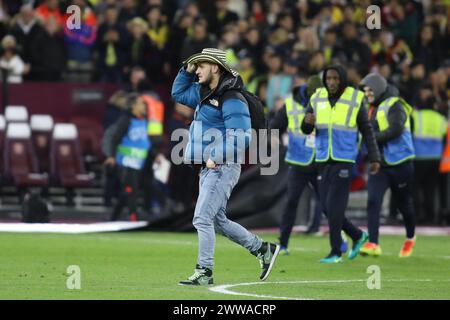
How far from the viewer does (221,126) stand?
13492 mm

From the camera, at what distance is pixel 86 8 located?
87.5 feet

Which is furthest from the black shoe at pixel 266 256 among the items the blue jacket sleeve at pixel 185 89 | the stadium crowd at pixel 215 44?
the stadium crowd at pixel 215 44

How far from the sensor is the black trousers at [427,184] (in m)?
25.5

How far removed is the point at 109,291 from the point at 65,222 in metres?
11.0

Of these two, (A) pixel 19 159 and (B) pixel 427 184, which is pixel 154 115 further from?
(B) pixel 427 184

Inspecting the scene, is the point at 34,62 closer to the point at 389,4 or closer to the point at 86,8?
the point at 86,8

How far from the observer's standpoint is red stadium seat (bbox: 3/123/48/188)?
2553 centimetres

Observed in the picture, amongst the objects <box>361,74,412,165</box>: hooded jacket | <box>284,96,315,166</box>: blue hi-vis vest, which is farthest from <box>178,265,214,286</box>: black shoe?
<box>361,74,412,165</box>: hooded jacket

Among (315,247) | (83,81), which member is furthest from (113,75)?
(315,247)

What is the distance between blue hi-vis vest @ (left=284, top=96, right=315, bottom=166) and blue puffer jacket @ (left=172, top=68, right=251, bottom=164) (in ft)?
16.7

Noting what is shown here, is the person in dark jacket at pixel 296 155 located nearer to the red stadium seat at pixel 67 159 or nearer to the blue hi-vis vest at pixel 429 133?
the blue hi-vis vest at pixel 429 133

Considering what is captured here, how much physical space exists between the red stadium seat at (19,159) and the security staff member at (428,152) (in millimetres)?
6658

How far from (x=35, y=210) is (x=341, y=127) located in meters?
7.40

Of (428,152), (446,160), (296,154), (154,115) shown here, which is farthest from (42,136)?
(296,154)
